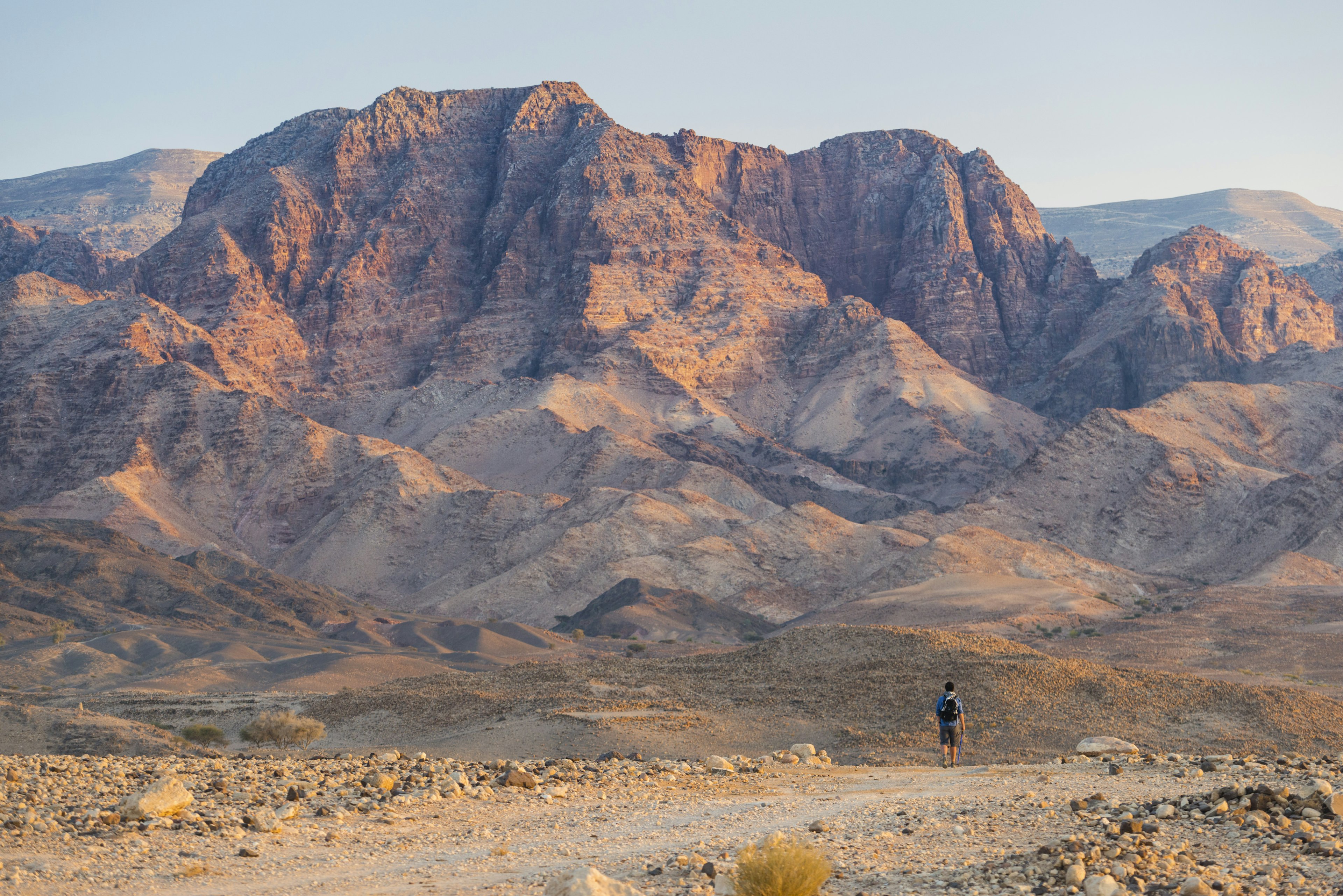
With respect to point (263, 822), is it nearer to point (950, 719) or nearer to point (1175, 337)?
point (950, 719)

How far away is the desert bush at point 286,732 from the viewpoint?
34.5 metres

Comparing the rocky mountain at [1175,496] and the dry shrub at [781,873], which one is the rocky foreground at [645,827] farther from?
the rocky mountain at [1175,496]

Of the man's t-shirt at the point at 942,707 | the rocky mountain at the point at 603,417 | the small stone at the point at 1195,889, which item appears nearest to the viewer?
the small stone at the point at 1195,889

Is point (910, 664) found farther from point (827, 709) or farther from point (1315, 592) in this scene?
point (1315, 592)

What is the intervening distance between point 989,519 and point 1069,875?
104706 mm

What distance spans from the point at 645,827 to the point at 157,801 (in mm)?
5716

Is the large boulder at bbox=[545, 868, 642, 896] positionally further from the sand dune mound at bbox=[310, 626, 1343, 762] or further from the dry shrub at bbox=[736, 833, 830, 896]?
the sand dune mound at bbox=[310, 626, 1343, 762]

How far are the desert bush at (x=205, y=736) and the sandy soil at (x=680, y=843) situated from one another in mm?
17099

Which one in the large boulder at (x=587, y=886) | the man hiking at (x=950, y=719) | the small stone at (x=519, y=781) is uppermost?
the large boulder at (x=587, y=886)

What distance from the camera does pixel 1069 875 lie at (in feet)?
42.8

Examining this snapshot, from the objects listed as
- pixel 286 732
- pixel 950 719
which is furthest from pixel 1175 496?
pixel 950 719

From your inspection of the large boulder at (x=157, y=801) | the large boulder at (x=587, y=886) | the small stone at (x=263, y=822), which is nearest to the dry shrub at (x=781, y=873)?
the large boulder at (x=587, y=886)

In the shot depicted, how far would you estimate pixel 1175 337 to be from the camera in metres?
179

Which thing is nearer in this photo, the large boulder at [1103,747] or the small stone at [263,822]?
the small stone at [263,822]
